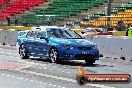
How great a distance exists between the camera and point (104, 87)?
1030 centimetres

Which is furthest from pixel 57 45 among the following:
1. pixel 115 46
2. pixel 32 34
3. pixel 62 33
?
pixel 115 46

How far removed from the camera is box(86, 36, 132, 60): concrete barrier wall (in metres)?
21.0

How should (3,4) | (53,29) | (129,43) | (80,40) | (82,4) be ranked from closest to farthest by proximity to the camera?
(80,40) < (53,29) < (129,43) < (82,4) < (3,4)

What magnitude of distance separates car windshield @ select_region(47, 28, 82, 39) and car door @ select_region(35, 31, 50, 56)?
30 centimetres

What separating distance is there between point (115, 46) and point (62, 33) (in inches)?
176

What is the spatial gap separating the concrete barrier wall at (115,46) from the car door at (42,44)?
441 centimetres

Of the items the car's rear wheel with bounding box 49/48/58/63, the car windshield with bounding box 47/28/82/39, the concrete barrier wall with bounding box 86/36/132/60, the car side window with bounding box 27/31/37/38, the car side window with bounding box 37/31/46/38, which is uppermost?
the car windshield with bounding box 47/28/82/39

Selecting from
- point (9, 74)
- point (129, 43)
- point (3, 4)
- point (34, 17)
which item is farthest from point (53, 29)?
point (3, 4)

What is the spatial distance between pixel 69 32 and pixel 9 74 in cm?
516

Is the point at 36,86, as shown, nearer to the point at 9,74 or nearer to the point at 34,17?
the point at 9,74

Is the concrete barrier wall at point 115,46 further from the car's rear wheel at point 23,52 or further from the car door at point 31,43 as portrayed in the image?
the car's rear wheel at point 23,52

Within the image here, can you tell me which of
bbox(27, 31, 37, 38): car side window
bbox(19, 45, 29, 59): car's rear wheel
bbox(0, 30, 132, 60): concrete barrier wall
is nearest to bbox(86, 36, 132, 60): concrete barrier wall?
bbox(0, 30, 132, 60): concrete barrier wall

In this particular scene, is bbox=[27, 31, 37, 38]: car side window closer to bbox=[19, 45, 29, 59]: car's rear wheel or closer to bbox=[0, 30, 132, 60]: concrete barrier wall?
bbox=[19, 45, 29, 59]: car's rear wheel

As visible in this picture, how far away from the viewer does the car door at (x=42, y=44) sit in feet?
59.4
